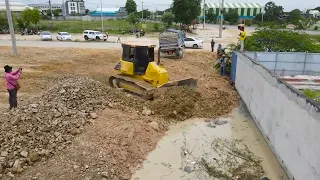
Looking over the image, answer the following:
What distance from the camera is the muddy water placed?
705 centimetres

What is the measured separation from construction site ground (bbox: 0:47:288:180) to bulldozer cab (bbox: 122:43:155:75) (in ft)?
3.82

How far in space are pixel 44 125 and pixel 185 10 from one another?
4212cm

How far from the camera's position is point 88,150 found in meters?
7.23

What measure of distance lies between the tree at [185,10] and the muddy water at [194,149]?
125ft

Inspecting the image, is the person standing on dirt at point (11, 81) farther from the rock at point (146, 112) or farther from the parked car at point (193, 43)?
the parked car at point (193, 43)

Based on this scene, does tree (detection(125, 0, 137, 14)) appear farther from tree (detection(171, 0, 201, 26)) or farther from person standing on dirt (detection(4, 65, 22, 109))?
person standing on dirt (detection(4, 65, 22, 109))

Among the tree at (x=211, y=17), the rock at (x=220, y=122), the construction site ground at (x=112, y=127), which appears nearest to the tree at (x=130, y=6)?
the tree at (x=211, y=17)

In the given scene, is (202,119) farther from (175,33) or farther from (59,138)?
(175,33)

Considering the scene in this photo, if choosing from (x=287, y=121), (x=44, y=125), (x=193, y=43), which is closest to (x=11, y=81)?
(x=44, y=125)

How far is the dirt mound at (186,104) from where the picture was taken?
10180mm

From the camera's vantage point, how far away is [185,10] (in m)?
46.7

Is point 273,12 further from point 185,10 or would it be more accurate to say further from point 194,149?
point 194,149

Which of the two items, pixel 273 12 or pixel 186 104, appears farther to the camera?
pixel 273 12

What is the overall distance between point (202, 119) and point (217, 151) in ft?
7.42
